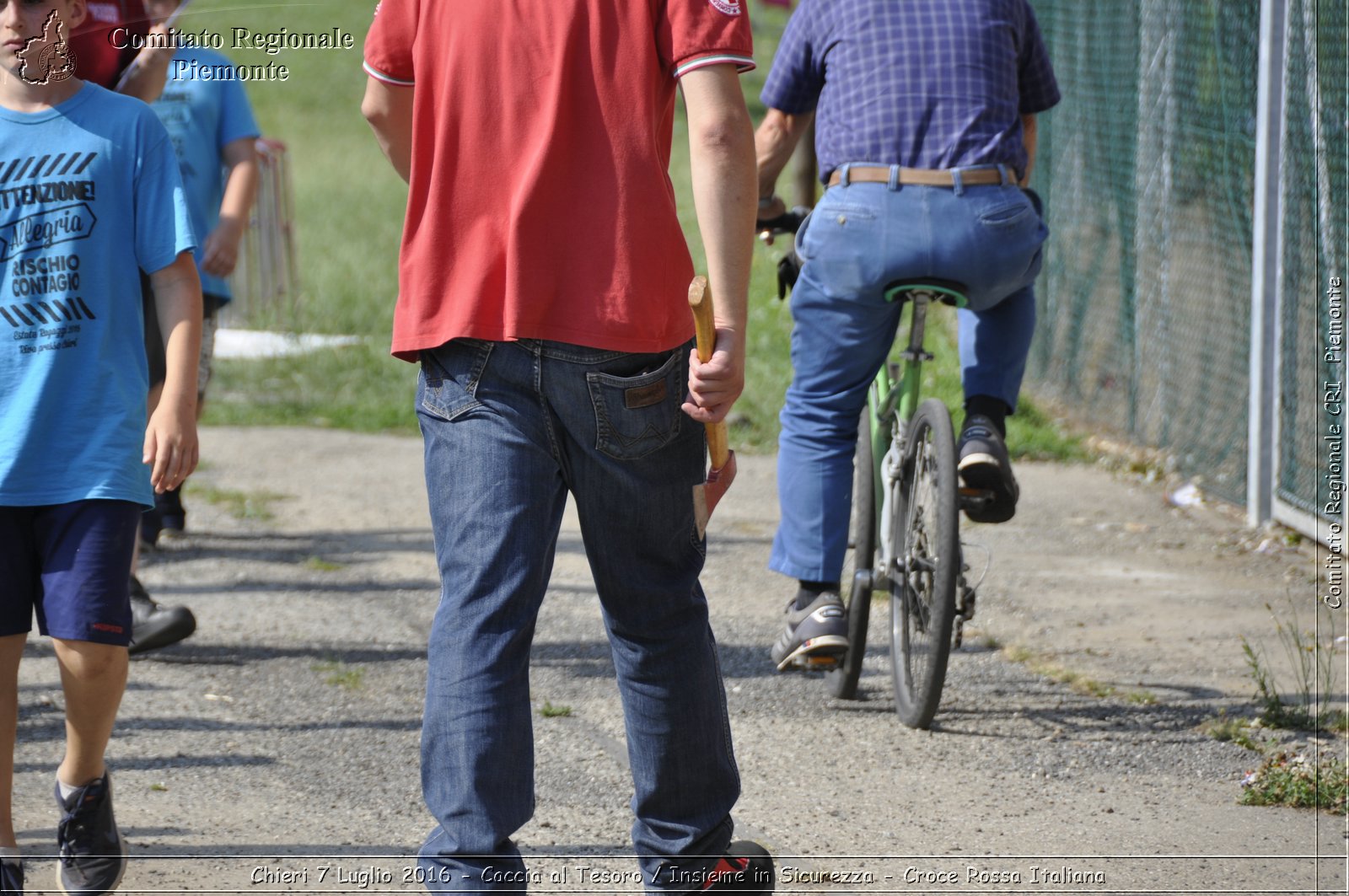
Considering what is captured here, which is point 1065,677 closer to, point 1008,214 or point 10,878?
point 1008,214

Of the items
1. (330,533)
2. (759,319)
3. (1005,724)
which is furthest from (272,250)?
(1005,724)

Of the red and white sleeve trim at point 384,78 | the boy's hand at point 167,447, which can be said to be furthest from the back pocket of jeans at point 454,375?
the boy's hand at point 167,447

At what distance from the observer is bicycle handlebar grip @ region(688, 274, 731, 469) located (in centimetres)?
236

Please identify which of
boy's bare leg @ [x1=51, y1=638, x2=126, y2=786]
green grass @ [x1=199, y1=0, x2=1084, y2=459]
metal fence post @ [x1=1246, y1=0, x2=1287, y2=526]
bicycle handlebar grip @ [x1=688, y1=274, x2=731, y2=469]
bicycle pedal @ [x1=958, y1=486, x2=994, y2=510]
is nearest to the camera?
bicycle handlebar grip @ [x1=688, y1=274, x2=731, y2=469]

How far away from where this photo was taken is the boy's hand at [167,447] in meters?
3.15

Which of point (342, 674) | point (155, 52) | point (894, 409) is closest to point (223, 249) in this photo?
point (155, 52)

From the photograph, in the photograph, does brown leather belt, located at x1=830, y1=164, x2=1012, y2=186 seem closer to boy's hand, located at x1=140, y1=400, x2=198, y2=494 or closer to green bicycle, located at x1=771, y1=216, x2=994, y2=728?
green bicycle, located at x1=771, y1=216, x2=994, y2=728

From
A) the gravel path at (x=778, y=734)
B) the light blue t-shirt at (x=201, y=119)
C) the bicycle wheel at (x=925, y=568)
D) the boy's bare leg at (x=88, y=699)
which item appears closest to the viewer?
the boy's bare leg at (x=88, y=699)

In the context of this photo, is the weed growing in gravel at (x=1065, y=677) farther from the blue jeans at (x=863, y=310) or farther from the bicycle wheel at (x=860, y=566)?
the blue jeans at (x=863, y=310)

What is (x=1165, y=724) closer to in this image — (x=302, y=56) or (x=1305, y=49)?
(x=1305, y=49)

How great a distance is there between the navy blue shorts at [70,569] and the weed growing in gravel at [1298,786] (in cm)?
263

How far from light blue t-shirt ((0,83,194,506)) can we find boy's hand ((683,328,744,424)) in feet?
4.28

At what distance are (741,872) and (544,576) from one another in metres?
0.67

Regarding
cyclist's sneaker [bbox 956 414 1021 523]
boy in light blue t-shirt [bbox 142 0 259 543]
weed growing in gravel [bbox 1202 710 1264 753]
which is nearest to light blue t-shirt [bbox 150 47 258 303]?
boy in light blue t-shirt [bbox 142 0 259 543]
